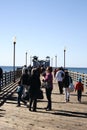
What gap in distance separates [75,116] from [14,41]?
2249 centimetres

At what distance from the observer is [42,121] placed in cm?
1377

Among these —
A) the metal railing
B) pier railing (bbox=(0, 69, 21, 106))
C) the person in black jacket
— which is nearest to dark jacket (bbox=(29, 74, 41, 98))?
the person in black jacket

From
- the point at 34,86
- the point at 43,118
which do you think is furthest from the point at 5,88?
the point at 43,118

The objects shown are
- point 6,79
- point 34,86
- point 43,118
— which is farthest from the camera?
point 6,79

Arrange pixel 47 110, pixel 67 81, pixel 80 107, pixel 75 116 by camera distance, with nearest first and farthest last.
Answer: pixel 75 116 < pixel 47 110 < pixel 80 107 < pixel 67 81

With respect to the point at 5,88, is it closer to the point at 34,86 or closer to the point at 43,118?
the point at 34,86

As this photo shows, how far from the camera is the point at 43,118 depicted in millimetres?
14477

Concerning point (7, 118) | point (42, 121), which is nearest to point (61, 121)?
point (42, 121)

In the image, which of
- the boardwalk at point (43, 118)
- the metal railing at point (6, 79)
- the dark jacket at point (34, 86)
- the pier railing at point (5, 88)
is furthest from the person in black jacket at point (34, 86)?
the metal railing at point (6, 79)

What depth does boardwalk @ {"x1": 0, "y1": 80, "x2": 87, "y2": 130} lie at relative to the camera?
12.7 meters

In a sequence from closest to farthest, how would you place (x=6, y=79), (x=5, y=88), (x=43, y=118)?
(x=43, y=118), (x=5, y=88), (x=6, y=79)

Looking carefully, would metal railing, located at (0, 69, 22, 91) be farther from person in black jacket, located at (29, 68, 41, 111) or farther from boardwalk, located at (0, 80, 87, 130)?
person in black jacket, located at (29, 68, 41, 111)

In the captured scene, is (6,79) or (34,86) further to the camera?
(6,79)

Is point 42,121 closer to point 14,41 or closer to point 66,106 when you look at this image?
point 66,106
